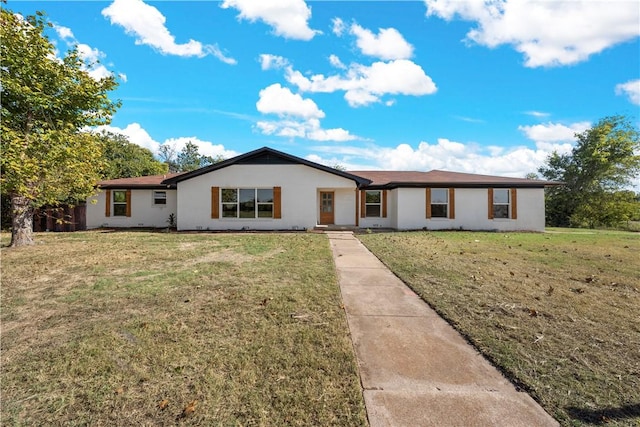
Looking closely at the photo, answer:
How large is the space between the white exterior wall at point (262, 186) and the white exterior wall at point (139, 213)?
8.06 ft

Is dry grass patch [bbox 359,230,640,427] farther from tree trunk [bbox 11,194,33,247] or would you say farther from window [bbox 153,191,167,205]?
window [bbox 153,191,167,205]

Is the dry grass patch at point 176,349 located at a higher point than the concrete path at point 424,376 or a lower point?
higher

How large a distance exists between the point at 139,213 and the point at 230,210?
19.3 feet

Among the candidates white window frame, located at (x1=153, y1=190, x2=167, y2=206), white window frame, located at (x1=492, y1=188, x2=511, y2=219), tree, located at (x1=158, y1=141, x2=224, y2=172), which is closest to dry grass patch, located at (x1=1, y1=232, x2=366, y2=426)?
white window frame, located at (x1=153, y1=190, x2=167, y2=206)

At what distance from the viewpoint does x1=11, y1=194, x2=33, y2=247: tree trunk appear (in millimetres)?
9219

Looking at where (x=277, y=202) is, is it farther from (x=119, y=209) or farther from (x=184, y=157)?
(x=184, y=157)

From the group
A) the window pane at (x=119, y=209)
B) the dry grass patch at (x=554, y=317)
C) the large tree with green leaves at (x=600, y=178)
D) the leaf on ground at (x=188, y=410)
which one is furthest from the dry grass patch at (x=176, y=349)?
the large tree with green leaves at (x=600, y=178)

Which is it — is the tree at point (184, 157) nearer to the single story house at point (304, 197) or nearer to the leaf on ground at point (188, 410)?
the single story house at point (304, 197)

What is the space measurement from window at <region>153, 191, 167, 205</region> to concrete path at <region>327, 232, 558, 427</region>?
15.3 meters

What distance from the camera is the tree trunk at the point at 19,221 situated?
30.2ft

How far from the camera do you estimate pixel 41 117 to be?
361 inches

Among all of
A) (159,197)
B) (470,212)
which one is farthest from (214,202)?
(470,212)

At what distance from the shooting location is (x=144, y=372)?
252 centimetres

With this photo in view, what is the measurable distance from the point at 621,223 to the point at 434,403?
107 ft
